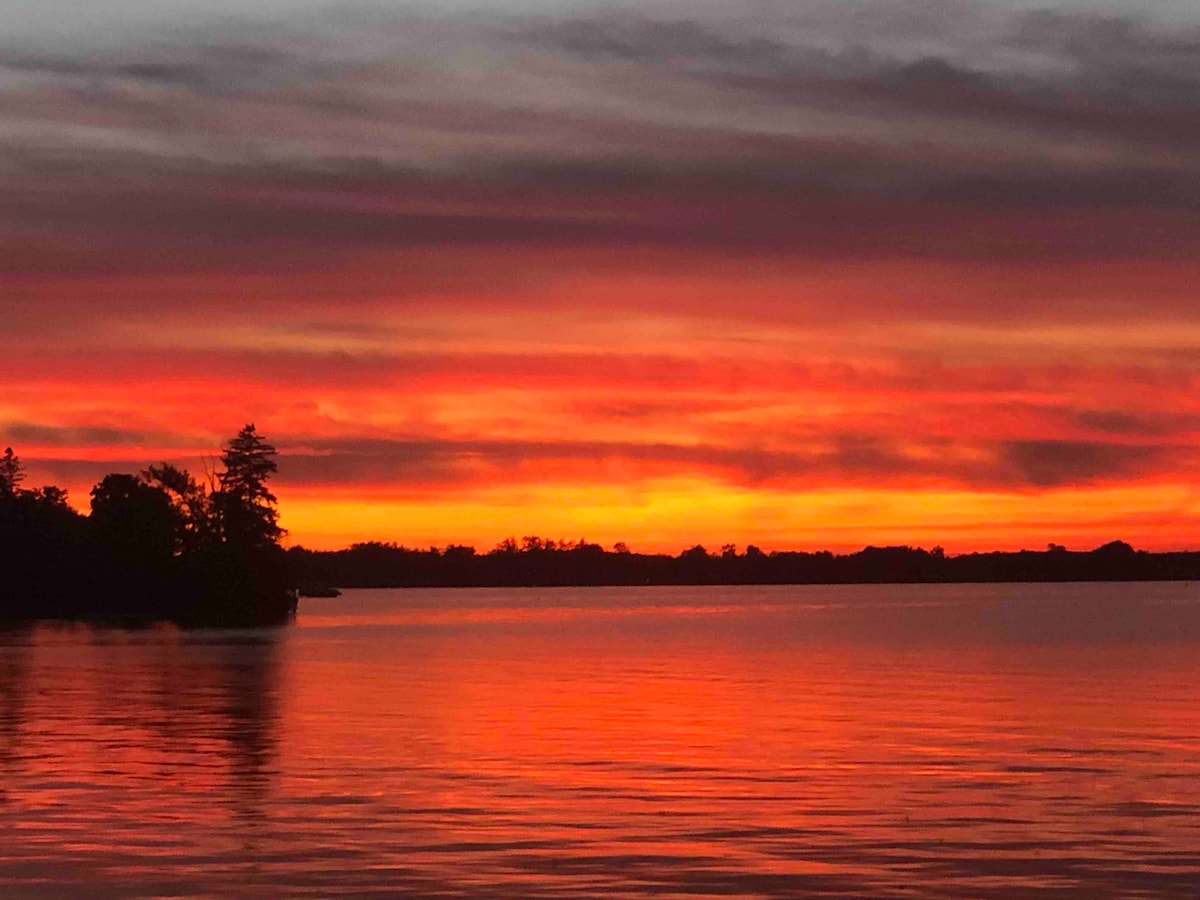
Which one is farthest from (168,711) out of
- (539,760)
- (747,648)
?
(747,648)

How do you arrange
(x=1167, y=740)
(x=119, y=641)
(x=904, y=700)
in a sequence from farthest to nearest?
(x=119, y=641) → (x=904, y=700) → (x=1167, y=740)

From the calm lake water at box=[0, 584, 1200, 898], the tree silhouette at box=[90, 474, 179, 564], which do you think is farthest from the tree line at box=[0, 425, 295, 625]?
the calm lake water at box=[0, 584, 1200, 898]

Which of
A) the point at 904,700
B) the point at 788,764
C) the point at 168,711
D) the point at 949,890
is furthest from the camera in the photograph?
the point at 904,700

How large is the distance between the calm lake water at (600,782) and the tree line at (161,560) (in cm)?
10172

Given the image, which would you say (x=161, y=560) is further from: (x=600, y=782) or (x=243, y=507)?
(x=600, y=782)

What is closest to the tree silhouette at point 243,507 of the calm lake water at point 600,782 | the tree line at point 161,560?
the tree line at point 161,560

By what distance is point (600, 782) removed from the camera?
39375mm

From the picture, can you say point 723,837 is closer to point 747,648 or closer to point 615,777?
point 615,777

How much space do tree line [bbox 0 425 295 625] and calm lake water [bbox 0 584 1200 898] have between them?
101723 mm

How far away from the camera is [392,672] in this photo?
86000 mm

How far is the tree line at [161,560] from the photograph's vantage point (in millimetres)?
189250

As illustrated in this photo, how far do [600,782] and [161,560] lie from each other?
162m

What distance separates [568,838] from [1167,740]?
24046 mm

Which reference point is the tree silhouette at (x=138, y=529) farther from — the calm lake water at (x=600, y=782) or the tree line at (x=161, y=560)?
the calm lake water at (x=600, y=782)
